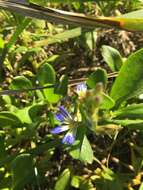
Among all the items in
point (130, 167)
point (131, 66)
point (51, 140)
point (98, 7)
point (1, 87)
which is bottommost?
point (130, 167)

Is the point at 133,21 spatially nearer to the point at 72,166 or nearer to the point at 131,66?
the point at 131,66

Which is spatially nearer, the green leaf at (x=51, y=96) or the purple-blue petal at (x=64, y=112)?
the purple-blue petal at (x=64, y=112)

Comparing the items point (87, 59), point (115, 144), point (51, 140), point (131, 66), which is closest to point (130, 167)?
point (115, 144)

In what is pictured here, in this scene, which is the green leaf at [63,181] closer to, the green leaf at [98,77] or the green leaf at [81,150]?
the green leaf at [81,150]

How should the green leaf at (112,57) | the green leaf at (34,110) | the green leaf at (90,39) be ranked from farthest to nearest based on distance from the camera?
the green leaf at (90,39), the green leaf at (112,57), the green leaf at (34,110)

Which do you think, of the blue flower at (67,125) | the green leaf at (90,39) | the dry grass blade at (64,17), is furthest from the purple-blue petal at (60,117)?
the green leaf at (90,39)

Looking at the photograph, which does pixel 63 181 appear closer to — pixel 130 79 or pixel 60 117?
pixel 60 117
